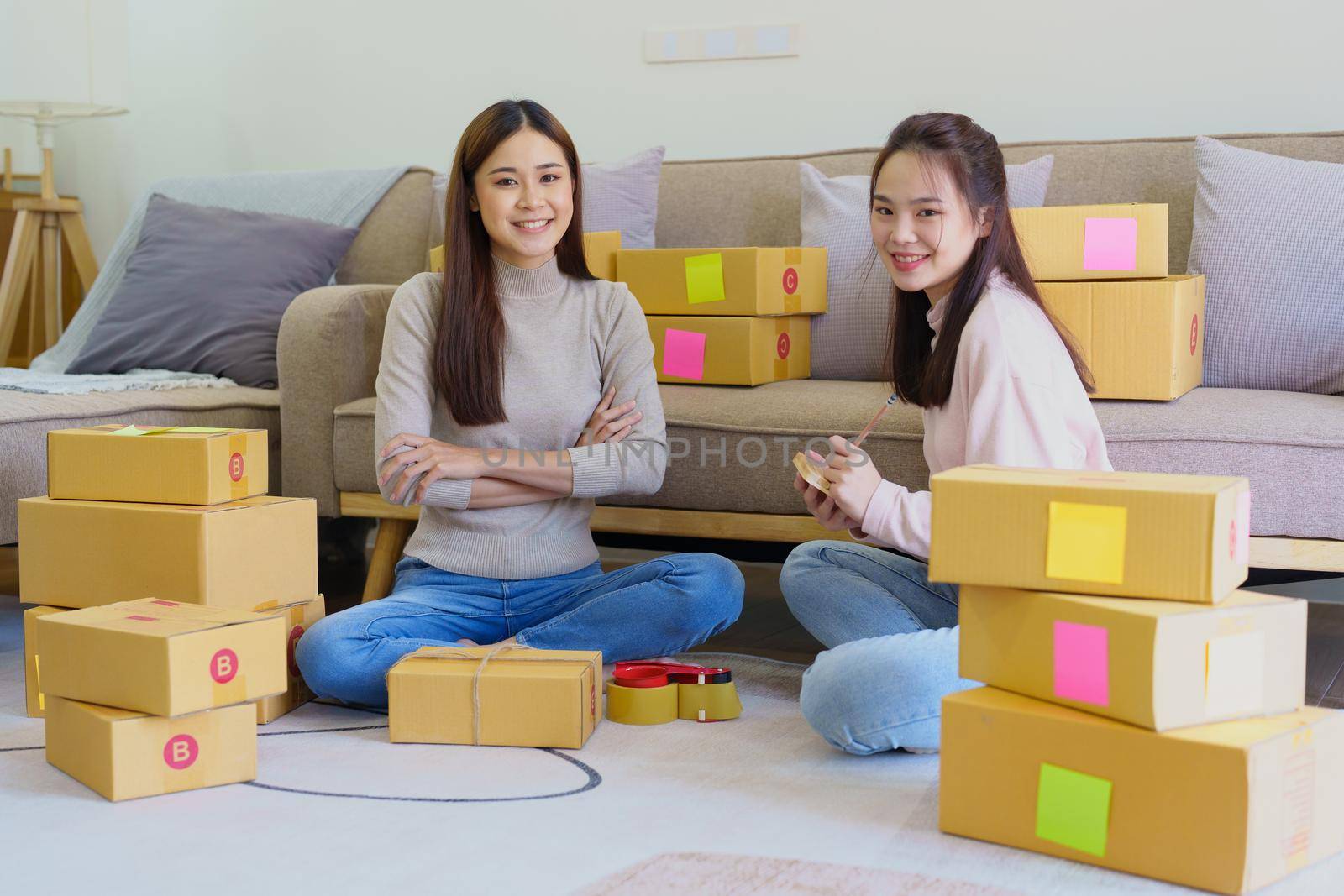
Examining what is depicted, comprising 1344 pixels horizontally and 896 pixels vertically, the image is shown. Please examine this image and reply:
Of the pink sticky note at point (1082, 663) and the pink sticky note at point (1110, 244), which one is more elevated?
the pink sticky note at point (1110, 244)

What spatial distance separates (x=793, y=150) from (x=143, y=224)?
1387 millimetres

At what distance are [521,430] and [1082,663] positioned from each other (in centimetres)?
93

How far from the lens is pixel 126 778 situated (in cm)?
142

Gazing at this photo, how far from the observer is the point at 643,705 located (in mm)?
1700

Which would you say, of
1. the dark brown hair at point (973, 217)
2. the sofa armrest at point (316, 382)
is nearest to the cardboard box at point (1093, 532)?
the dark brown hair at point (973, 217)

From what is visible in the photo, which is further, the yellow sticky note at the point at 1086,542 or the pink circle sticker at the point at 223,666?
the pink circle sticker at the point at 223,666

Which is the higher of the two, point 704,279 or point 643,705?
point 704,279

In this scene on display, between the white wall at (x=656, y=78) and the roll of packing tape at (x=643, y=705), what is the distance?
4.92 feet

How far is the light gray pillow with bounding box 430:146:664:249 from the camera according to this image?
254cm

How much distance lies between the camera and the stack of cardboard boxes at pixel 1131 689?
115cm

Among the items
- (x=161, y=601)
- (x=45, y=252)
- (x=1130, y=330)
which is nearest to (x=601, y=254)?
(x=1130, y=330)

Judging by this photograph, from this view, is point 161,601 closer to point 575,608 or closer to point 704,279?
point 575,608

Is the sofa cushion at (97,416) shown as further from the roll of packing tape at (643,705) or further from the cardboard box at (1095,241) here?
the cardboard box at (1095,241)

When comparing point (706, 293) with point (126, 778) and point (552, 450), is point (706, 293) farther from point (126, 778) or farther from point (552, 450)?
point (126, 778)
